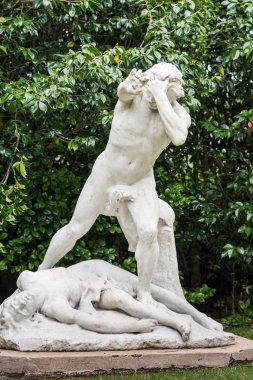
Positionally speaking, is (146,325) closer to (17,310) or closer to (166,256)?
(166,256)

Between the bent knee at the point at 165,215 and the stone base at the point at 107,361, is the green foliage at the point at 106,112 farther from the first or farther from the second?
the stone base at the point at 107,361

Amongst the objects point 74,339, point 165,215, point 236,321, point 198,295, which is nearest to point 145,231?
point 165,215

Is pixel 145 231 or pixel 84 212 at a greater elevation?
pixel 84 212

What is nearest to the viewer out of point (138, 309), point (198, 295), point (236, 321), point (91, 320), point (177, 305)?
point (91, 320)

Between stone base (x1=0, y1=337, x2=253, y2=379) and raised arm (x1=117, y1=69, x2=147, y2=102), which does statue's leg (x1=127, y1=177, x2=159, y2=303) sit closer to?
stone base (x1=0, y1=337, x2=253, y2=379)

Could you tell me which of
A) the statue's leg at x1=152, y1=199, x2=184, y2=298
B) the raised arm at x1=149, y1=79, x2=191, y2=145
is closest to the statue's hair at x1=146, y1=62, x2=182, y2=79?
the raised arm at x1=149, y1=79, x2=191, y2=145

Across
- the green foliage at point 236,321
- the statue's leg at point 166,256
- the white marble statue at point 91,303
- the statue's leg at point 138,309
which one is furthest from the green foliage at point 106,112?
the statue's leg at point 138,309

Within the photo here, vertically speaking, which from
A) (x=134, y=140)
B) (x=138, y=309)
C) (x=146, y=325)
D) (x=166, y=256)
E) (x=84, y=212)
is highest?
(x=134, y=140)

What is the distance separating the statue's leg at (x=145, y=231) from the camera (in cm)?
641

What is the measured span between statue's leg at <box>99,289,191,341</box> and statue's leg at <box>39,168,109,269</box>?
63 cm

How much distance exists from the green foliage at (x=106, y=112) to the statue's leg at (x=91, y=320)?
163cm

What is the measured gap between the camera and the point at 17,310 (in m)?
6.11

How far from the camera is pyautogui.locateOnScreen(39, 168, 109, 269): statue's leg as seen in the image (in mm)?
6645

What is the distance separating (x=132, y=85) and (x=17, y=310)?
201 cm
